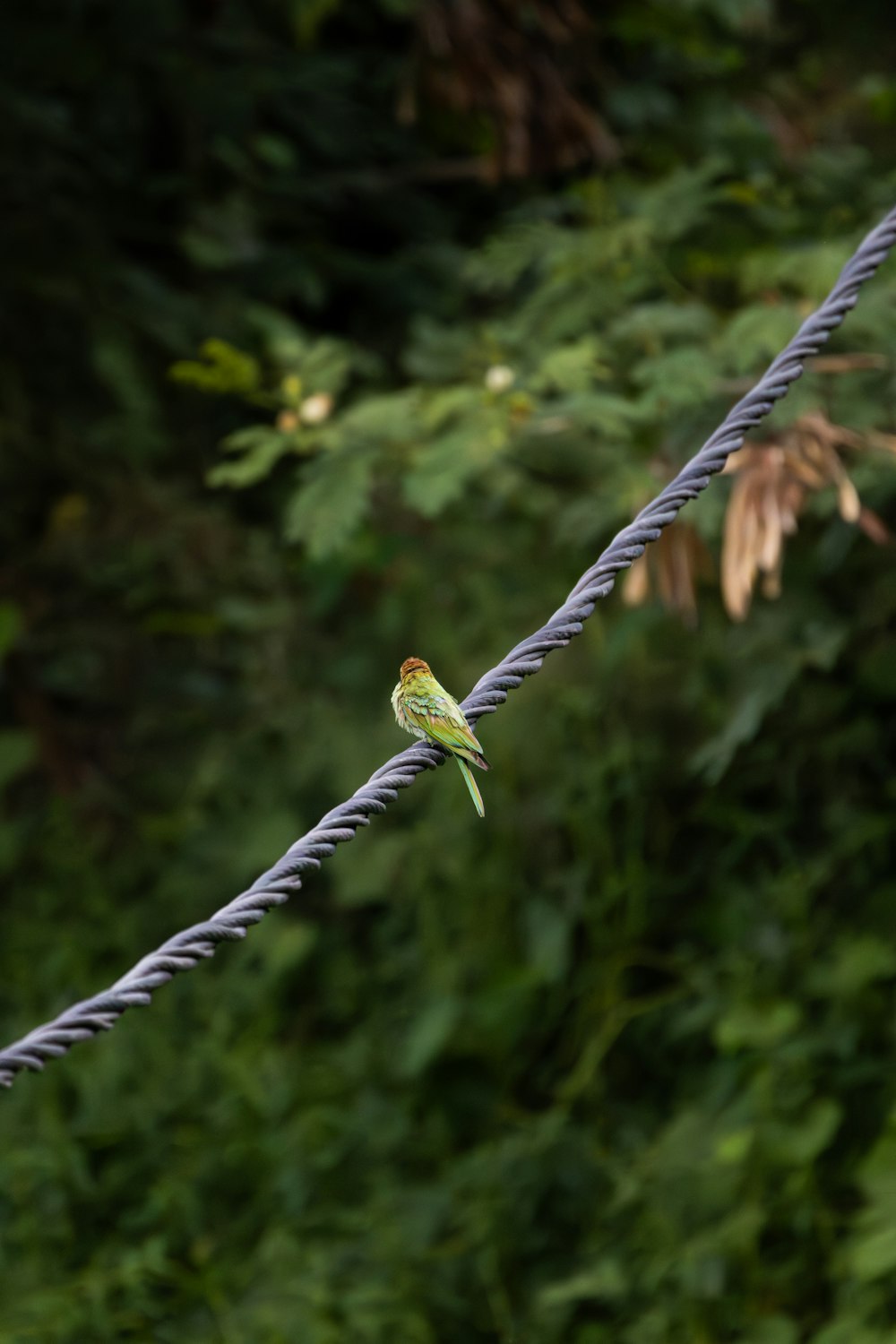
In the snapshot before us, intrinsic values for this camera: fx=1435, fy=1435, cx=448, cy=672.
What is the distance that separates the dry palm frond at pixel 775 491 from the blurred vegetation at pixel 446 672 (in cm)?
1

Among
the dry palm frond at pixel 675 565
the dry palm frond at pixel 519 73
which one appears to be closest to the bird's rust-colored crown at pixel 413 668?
the dry palm frond at pixel 675 565

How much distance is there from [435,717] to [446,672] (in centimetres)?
261

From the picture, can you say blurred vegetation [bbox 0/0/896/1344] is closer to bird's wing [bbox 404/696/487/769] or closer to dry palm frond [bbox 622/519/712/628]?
dry palm frond [bbox 622/519/712/628]

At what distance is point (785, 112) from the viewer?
15.7 ft

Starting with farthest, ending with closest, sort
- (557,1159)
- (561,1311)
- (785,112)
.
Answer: (785,112) < (557,1159) < (561,1311)

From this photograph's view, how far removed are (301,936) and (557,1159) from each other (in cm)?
110

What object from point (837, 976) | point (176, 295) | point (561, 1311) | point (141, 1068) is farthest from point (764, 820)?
point (176, 295)

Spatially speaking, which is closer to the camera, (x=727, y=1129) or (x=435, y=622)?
(x=727, y=1129)

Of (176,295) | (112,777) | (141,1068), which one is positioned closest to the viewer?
(141,1068)

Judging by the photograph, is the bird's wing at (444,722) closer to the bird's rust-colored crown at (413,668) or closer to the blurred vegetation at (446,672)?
the bird's rust-colored crown at (413,668)

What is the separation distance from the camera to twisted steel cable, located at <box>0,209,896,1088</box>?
150 cm

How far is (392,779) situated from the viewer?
1.52m

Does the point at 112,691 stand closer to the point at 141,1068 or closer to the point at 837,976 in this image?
the point at 141,1068

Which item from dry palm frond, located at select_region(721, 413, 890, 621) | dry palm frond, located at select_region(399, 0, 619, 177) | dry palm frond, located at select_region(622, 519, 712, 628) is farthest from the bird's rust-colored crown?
dry palm frond, located at select_region(399, 0, 619, 177)
